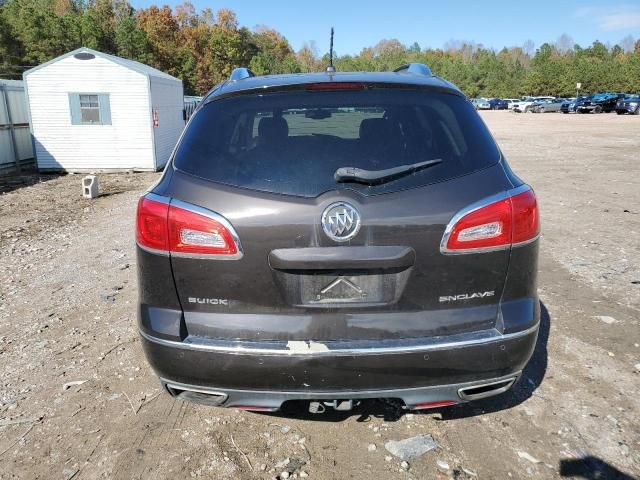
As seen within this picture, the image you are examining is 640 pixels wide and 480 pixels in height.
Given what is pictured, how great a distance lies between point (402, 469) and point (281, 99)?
6.39 ft

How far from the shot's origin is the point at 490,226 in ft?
7.39

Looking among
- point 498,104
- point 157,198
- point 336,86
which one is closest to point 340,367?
point 157,198

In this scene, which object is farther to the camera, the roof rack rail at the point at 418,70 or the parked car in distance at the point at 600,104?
the parked car in distance at the point at 600,104

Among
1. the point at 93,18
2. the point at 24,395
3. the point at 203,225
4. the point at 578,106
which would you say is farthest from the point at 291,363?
the point at 93,18

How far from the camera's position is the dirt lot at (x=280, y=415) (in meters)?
2.65

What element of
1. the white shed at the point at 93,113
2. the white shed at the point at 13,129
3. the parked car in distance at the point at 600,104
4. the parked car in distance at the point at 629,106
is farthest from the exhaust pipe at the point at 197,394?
the parked car in distance at the point at 600,104

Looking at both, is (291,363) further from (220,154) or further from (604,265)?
(604,265)

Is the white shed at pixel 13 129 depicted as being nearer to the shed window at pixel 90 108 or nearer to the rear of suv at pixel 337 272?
the shed window at pixel 90 108

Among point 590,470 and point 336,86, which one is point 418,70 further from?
point 590,470

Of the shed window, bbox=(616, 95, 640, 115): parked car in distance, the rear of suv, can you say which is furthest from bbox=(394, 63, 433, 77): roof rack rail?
bbox=(616, 95, 640, 115): parked car in distance

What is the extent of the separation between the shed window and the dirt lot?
11040 mm

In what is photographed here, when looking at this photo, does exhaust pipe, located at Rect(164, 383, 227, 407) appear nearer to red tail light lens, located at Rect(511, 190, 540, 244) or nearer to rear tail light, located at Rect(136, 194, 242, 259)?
rear tail light, located at Rect(136, 194, 242, 259)

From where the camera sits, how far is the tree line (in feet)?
197

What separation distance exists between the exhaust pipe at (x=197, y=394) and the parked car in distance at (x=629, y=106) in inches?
2268
